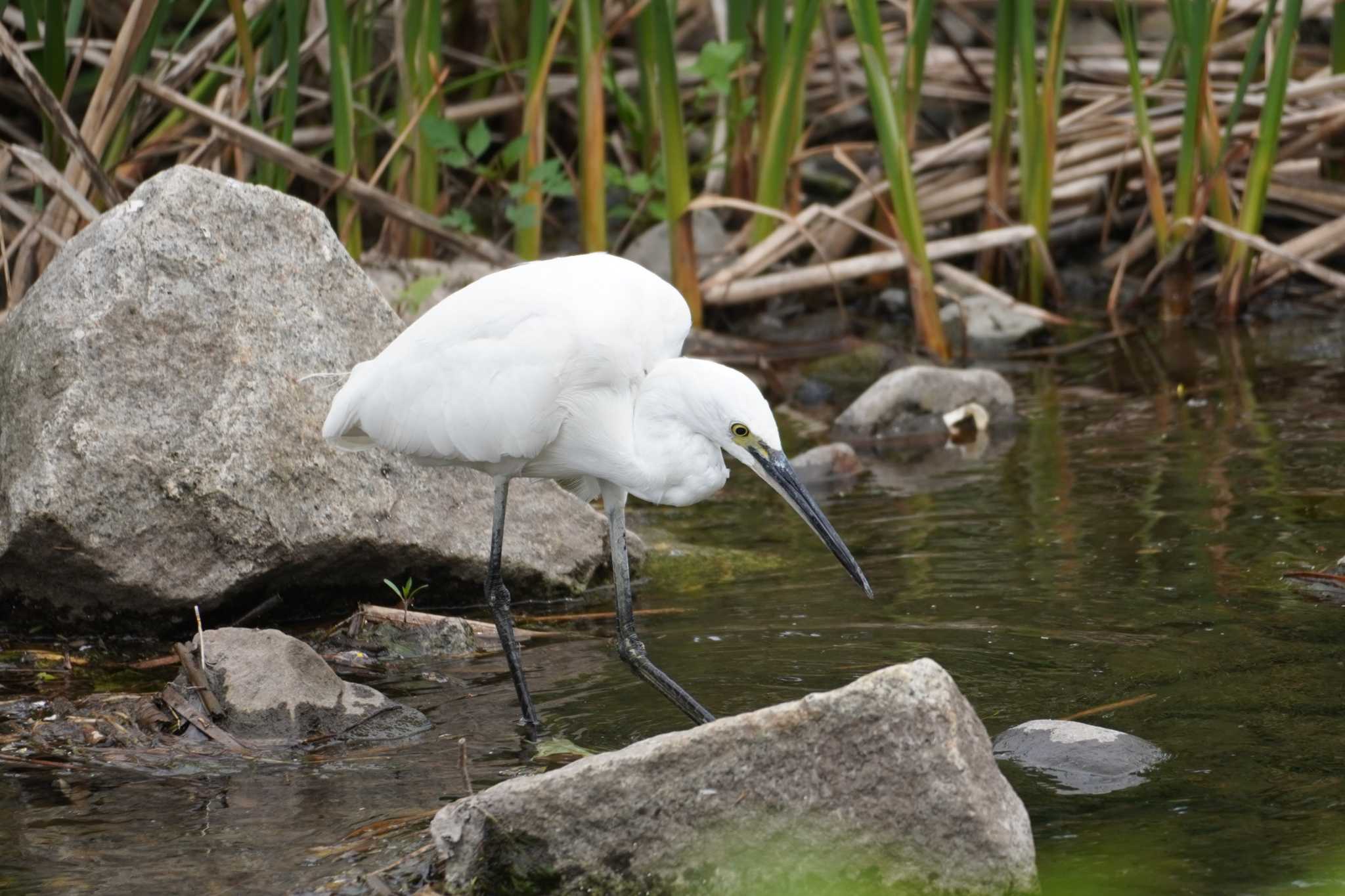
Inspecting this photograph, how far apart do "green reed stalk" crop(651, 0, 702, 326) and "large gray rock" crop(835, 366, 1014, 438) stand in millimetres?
1315

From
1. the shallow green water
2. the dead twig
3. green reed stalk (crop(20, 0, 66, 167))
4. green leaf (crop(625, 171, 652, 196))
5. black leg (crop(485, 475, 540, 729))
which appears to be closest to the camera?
the shallow green water

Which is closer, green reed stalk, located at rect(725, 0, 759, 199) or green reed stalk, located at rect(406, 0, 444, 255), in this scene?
green reed stalk, located at rect(406, 0, 444, 255)

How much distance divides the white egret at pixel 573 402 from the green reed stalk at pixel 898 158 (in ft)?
12.8

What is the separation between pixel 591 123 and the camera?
8.92m

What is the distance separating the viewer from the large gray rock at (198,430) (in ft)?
16.3

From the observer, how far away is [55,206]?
7.11 meters

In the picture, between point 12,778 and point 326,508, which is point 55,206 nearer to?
point 326,508

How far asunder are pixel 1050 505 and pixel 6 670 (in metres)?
3.84

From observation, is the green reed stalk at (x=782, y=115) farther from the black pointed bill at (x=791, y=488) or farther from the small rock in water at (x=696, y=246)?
the black pointed bill at (x=791, y=488)

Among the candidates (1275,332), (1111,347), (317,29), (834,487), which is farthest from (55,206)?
(1275,332)

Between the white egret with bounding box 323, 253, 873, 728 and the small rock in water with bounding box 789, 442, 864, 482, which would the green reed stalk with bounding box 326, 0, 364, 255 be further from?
the white egret with bounding box 323, 253, 873, 728

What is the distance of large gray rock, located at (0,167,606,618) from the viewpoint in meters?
4.95

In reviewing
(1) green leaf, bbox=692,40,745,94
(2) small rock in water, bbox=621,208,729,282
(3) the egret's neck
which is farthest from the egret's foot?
(2) small rock in water, bbox=621,208,729,282

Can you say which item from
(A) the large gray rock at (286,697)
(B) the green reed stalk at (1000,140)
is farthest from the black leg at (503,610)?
(B) the green reed stalk at (1000,140)
